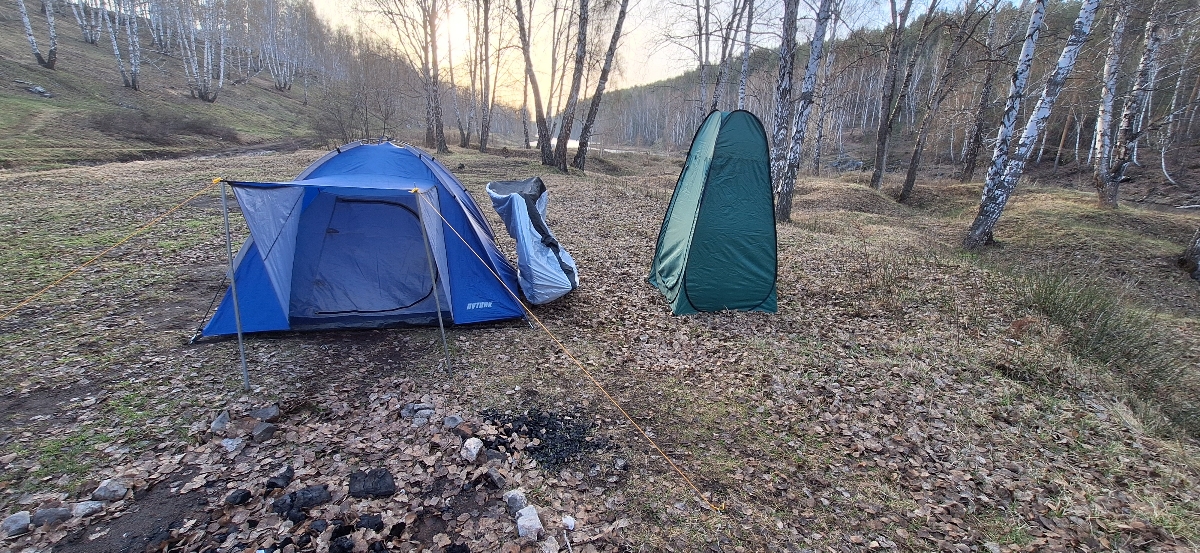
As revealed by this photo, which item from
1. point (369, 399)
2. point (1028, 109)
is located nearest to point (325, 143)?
point (369, 399)

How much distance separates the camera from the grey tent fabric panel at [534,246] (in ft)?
20.3

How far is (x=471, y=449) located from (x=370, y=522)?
85 centimetres

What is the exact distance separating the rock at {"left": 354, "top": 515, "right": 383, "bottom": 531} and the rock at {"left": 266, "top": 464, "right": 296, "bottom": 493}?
0.69 meters

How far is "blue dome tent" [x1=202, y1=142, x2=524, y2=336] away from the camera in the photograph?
17.5ft

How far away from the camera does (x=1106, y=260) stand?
30.5 feet

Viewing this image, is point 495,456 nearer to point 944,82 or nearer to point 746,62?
point 746,62

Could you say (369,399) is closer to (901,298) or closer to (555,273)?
(555,273)

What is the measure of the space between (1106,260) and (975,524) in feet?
31.8

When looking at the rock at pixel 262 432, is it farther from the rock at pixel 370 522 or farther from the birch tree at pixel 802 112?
the birch tree at pixel 802 112

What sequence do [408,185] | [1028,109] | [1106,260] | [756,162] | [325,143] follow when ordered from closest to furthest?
[408,185], [756,162], [1106,260], [325,143], [1028,109]

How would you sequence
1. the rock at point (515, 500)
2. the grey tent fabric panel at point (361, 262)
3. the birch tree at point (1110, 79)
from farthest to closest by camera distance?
1. the birch tree at point (1110, 79)
2. the grey tent fabric panel at point (361, 262)
3. the rock at point (515, 500)

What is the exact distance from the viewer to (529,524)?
310cm

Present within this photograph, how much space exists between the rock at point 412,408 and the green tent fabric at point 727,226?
341 centimetres

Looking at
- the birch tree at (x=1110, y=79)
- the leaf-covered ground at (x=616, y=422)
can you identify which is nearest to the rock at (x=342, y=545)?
the leaf-covered ground at (x=616, y=422)
